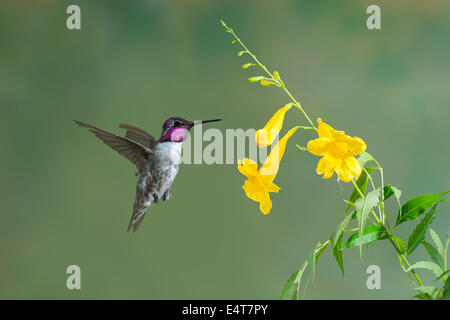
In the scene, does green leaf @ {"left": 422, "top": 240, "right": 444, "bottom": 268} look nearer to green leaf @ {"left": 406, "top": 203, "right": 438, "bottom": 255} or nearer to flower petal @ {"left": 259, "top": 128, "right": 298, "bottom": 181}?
green leaf @ {"left": 406, "top": 203, "right": 438, "bottom": 255}

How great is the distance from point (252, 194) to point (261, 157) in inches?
6.3

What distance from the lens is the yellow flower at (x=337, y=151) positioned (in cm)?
80

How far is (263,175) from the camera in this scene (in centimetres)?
93

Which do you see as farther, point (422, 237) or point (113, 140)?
point (113, 140)

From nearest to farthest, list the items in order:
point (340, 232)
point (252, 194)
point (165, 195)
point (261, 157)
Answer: point (340, 232)
point (252, 194)
point (261, 157)
point (165, 195)

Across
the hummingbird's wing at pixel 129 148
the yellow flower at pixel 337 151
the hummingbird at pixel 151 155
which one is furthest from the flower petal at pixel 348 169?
the hummingbird's wing at pixel 129 148

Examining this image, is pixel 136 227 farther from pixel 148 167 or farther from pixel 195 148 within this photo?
pixel 195 148

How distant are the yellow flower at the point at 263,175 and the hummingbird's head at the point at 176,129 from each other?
284 millimetres

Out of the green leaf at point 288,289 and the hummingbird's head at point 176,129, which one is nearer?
the green leaf at point 288,289

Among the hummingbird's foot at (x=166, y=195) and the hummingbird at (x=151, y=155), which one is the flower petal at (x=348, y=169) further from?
the hummingbird's foot at (x=166, y=195)

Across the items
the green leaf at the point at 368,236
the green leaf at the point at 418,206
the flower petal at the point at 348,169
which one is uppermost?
the flower petal at the point at 348,169

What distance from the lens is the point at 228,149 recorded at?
1186 millimetres

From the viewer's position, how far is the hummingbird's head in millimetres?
1175

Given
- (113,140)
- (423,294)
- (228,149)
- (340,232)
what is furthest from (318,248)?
(113,140)
